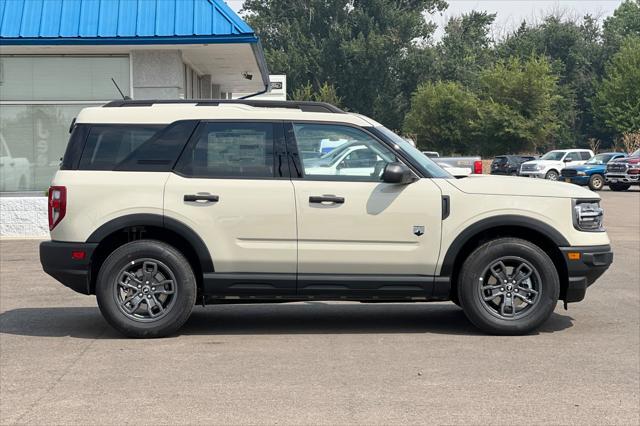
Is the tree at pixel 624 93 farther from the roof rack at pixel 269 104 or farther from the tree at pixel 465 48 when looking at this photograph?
the roof rack at pixel 269 104

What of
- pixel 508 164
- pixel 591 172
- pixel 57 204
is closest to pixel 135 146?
pixel 57 204

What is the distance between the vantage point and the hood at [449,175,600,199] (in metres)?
8.14

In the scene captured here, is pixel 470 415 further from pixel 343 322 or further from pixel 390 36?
pixel 390 36

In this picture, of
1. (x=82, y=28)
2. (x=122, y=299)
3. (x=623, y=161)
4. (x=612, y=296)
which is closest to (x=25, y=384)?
(x=122, y=299)

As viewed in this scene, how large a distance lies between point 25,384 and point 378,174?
333 centimetres

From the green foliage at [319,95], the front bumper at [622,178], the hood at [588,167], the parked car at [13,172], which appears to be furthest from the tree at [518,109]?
the parked car at [13,172]

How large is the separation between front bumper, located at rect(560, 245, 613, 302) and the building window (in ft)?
38.2

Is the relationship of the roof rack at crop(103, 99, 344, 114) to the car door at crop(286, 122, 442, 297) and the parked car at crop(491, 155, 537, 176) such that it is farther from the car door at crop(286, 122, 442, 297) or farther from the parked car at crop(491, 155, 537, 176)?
the parked car at crop(491, 155, 537, 176)

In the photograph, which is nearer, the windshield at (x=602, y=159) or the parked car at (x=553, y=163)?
the windshield at (x=602, y=159)

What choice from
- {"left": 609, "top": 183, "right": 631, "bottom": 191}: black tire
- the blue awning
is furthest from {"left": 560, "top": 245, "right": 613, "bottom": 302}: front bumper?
{"left": 609, "top": 183, "right": 631, "bottom": 191}: black tire

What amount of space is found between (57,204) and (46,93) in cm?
1042

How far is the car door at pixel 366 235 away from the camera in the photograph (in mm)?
8000

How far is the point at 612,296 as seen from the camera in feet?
34.5

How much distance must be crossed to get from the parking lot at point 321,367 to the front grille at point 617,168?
30.9 meters
